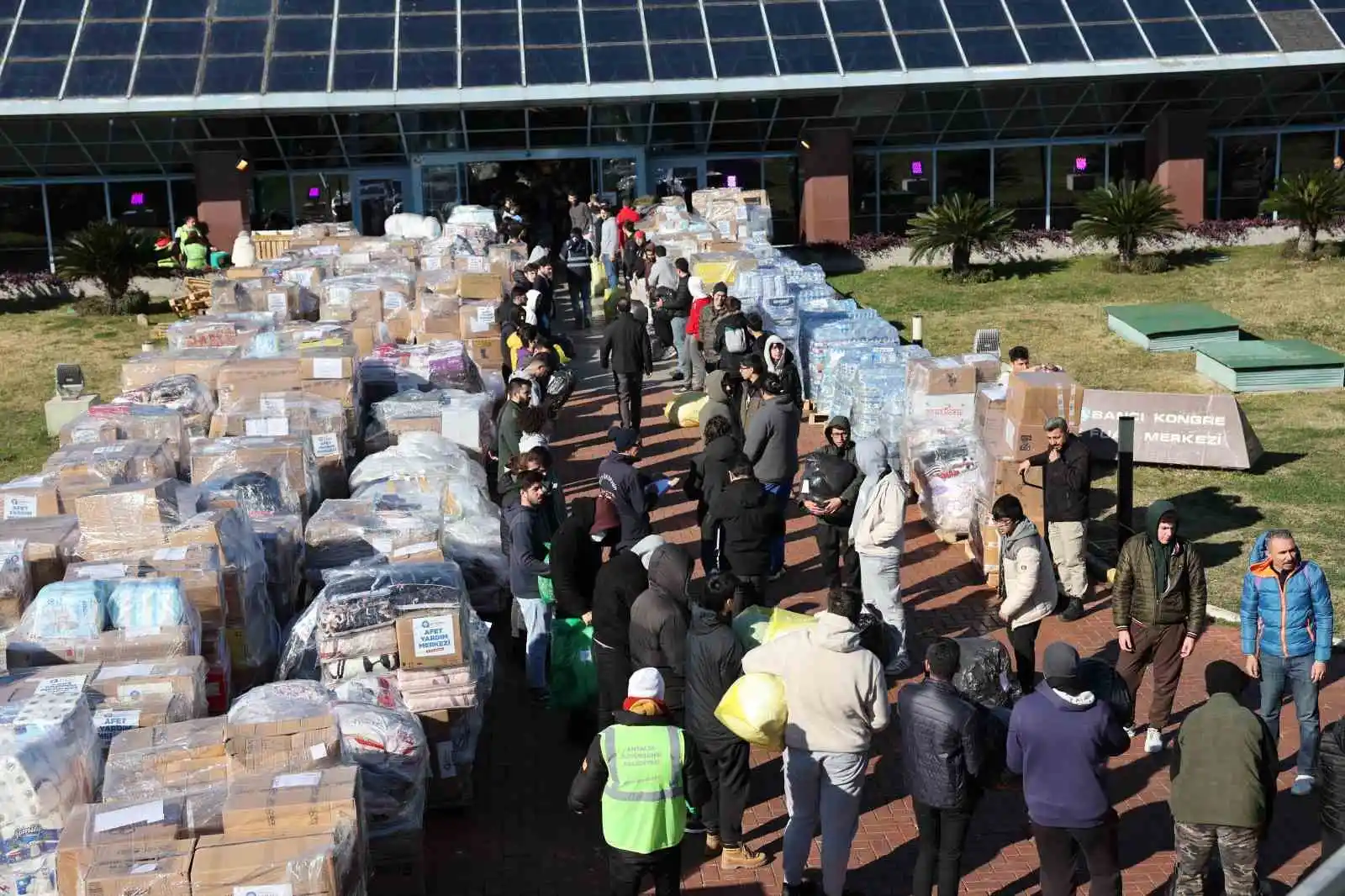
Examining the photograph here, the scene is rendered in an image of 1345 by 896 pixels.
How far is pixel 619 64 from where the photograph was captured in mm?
28875

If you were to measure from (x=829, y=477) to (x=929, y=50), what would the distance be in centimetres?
1946

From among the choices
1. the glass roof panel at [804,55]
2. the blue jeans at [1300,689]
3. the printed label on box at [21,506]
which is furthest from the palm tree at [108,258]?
the blue jeans at [1300,689]

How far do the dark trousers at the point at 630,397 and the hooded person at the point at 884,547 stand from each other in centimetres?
563

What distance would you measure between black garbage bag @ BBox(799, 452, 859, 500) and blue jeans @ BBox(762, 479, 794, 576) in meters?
0.55

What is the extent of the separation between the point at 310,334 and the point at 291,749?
9342 mm

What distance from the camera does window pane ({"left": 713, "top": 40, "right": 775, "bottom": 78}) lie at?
28.6 metres

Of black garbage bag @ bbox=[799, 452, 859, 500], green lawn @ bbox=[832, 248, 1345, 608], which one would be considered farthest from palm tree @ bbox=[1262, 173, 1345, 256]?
black garbage bag @ bbox=[799, 452, 859, 500]

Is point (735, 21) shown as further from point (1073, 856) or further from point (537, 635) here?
point (1073, 856)

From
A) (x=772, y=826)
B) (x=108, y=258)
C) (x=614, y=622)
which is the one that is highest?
(x=108, y=258)

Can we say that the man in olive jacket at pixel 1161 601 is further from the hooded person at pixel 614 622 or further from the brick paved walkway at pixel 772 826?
the hooded person at pixel 614 622

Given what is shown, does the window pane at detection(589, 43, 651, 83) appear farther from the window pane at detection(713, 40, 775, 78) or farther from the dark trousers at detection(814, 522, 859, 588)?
the dark trousers at detection(814, 522, 859, 588)

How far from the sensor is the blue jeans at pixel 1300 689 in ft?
29.3

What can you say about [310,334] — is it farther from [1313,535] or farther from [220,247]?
[220,247]

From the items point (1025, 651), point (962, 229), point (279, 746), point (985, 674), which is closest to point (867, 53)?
point (962, 229)
